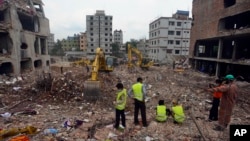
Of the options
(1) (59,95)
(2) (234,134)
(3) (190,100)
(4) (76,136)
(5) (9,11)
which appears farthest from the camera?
(5) (9,11)

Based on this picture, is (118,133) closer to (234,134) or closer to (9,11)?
(234,134)

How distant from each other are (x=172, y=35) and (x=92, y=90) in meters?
37.9

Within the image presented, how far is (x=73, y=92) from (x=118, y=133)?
4.49m

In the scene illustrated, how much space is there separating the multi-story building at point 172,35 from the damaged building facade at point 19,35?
2652cm

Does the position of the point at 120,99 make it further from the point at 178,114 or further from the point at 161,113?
the point at 178,114

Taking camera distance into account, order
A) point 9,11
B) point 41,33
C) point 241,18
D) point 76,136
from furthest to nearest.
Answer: point 41,33 < point 241,18 < point 9,11 < point 76,136

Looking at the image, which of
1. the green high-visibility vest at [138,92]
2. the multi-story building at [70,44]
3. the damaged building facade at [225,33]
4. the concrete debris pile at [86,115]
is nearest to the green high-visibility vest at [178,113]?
the concrete debris pile at [86,115]

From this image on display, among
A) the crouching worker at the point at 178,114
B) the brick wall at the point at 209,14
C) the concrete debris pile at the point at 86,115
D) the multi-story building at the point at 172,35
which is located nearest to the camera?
the concrete debris pile at the point at 86,115

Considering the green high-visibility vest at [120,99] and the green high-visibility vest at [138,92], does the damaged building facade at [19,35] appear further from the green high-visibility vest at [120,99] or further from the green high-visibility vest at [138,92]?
the green high-visibility vest at [138,92]

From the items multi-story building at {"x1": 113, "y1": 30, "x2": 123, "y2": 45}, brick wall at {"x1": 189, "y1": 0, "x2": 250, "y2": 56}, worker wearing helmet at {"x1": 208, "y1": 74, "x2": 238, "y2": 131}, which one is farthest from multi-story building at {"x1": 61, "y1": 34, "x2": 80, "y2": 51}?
worker wearing helmet at {"x1": 208, "y1": 74, "x2": 238, "y2": 131}

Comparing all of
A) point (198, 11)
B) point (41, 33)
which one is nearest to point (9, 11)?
point (41, 33)

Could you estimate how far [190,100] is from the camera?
959 centimetres

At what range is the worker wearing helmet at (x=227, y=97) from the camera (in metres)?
5.15

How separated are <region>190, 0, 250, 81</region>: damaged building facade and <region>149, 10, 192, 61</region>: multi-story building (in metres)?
16.3
